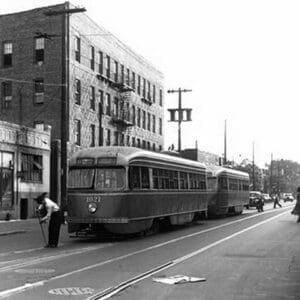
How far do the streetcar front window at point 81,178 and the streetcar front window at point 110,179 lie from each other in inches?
8.2

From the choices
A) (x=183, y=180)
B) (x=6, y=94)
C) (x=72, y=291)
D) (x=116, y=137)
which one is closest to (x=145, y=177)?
(x=183, y=180)

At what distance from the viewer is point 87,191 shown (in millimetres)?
19141

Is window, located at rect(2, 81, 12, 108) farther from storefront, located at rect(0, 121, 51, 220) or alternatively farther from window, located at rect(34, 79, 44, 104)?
storefront, located at rect(0, 121, 51, 220)

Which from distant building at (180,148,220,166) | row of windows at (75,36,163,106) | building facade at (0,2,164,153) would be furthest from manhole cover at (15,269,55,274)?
distant building at (180,148,220,166)

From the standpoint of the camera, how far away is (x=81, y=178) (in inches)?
767

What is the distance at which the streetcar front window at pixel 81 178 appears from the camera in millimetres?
19344

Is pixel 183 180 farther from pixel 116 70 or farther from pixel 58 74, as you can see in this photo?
pixel 116 70

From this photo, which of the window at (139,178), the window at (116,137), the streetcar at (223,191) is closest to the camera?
the window at (139,178)

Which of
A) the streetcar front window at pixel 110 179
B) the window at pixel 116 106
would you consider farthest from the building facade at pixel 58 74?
the streetcar front window at pixel 110 179

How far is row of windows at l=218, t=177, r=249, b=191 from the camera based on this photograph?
117ft

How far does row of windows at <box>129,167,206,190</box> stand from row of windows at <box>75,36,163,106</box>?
18.3 meters

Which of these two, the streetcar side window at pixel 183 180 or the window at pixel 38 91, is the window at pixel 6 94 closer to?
the window at pixel 38 91

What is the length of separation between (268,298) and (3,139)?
24.4m

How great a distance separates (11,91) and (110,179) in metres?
26.1
